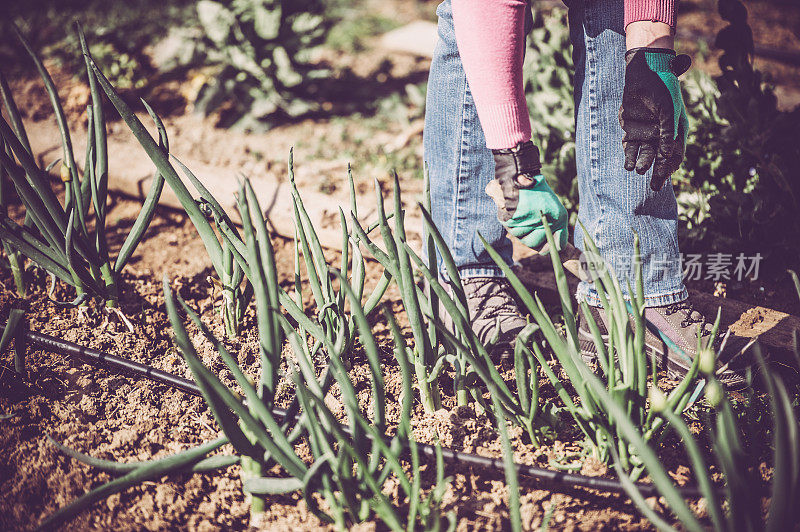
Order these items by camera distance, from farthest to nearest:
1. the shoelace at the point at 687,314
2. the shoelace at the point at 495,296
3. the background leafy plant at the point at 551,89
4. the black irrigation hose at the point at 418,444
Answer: the background leafy plant at the point at 551,89 < the shoelace at the point at 495,296 < the shoelace at the point at 687,314 < the black irrigation hose at the point at 418,444

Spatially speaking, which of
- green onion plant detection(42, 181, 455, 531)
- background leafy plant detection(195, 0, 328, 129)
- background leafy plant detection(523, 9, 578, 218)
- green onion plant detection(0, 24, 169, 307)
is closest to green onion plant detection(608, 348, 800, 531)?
green onion plant detection(42, 181, 455, 531)

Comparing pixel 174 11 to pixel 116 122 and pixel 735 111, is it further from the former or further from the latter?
pixel 735 111

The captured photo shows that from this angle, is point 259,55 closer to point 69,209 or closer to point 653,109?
point 69,209

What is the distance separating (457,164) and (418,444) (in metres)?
0.71

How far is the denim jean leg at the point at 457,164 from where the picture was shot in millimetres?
1383

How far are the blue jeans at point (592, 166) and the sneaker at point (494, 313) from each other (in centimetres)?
10

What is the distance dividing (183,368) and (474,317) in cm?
75

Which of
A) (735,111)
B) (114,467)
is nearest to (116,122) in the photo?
(114,467)

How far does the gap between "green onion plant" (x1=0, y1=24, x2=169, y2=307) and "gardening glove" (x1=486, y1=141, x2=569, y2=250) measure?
745 mm

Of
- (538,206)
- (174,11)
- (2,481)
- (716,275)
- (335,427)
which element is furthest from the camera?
(174,11)

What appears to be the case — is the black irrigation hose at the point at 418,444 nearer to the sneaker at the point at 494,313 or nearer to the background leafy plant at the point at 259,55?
the sneaker at the point at 494,313

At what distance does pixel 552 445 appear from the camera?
1.19m

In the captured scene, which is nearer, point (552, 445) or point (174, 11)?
point (552, 445)

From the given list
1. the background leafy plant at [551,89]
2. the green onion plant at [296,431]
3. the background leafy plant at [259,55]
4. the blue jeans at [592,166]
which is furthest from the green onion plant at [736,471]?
the background leafy plant at [259,55]
